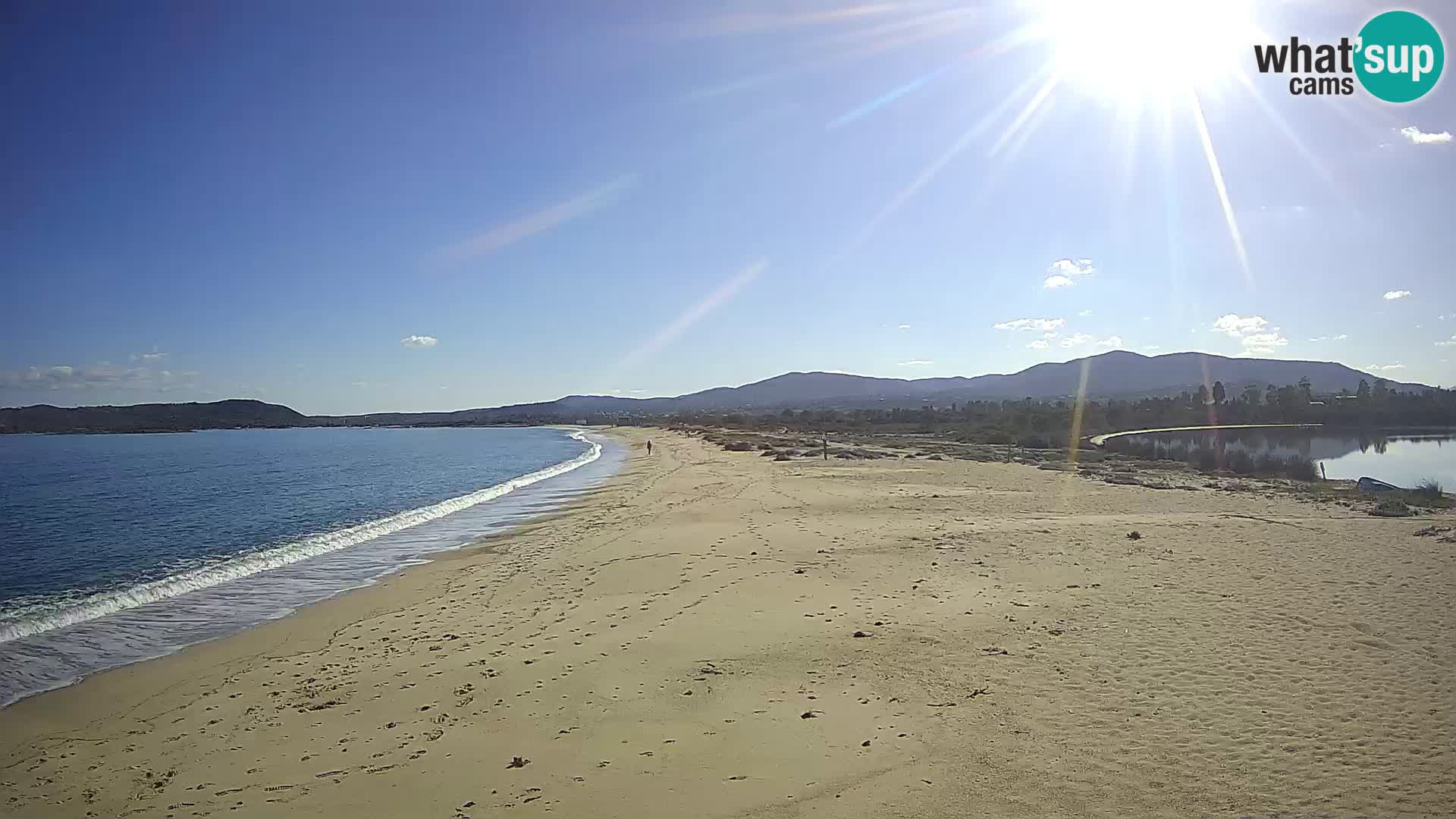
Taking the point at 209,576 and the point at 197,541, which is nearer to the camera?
the point at 209,576

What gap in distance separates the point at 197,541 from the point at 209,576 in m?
5.58

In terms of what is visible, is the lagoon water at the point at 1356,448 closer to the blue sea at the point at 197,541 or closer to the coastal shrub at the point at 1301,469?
the coastal shrub at the point at 1301,469

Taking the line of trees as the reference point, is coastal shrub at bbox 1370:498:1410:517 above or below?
below

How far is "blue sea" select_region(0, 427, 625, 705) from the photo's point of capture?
11.4 m

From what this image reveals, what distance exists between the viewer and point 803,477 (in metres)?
29.4

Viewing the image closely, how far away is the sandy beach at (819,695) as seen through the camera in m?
5.47

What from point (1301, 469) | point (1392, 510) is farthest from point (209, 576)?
point (1301, 469)

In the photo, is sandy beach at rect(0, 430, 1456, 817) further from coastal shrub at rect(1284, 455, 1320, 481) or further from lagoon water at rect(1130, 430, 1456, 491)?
lagoon water at rect(1130, 430, 1456, 491)

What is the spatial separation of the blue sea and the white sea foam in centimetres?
5

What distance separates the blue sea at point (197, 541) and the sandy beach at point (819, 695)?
168cm

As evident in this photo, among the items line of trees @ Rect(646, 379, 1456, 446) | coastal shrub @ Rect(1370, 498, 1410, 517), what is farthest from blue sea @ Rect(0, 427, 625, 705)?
line of trees @ Rect(646, 379, 1456, 446)

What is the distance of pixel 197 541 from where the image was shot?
773 inches

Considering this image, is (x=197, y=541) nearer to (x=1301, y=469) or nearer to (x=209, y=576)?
(x=209, y=576)

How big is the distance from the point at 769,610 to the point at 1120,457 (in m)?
33.2
